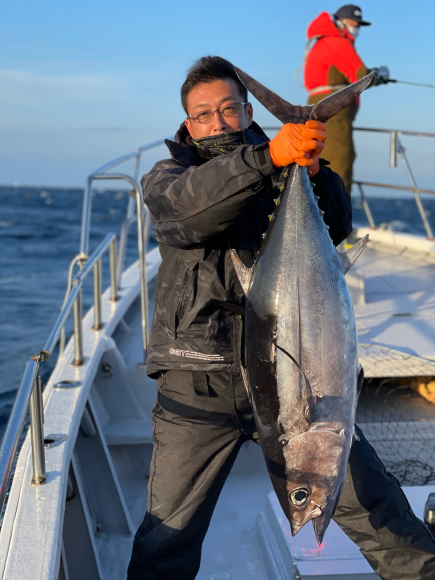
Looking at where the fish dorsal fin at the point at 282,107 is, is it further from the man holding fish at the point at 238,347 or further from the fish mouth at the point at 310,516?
the fish mouth at the point at 310,516

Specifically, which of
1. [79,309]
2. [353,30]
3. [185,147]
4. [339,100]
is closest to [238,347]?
[185,147]

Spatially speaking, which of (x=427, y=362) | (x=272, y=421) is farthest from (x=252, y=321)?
(x=427, y=362)

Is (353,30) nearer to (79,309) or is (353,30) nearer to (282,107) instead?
(79,309)

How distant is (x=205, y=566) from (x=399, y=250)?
17.4 ft

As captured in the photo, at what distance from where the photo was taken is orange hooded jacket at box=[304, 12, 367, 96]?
4.94 metres

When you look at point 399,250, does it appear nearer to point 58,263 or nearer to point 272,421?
point 272,421

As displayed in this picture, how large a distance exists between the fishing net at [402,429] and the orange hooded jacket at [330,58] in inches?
108

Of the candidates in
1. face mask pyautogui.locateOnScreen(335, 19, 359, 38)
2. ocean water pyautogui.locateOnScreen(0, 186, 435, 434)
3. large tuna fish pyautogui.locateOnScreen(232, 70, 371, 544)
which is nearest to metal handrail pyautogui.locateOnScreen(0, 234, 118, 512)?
large tuna fish pyautogui.locateOnScreen(232, 70, 371, 544)

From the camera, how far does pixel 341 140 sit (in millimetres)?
5281

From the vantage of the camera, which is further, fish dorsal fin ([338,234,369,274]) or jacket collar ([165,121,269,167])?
jacket collar ([165,121,269,167])

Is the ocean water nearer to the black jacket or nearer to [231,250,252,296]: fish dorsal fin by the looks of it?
the black jacket

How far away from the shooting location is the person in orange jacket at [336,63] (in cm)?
495

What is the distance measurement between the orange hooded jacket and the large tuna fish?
373 centimetres

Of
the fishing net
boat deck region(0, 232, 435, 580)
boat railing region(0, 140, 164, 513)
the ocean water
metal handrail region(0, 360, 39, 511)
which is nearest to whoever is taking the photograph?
metal handrail region(0, 360, 39, 511)
